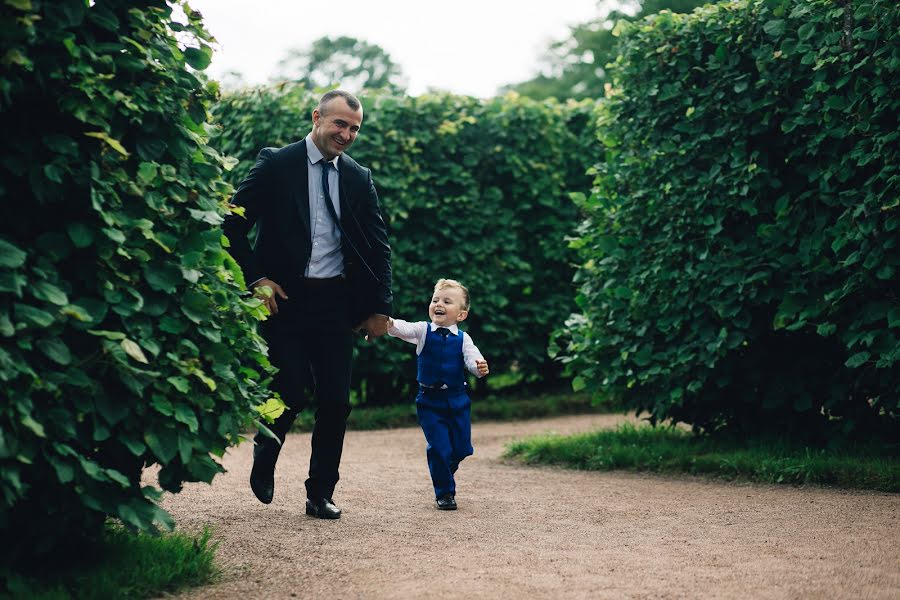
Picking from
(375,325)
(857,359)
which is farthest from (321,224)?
(857,359)

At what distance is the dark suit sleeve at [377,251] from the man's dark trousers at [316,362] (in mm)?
199

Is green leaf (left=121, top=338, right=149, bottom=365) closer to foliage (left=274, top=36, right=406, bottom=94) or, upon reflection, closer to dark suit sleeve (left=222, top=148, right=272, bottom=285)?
dark suit sleeve (left=222, top=148, right=272, bottom=285)

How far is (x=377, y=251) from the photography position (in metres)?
5.72

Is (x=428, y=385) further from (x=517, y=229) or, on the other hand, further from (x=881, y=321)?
(x=517, y=229)

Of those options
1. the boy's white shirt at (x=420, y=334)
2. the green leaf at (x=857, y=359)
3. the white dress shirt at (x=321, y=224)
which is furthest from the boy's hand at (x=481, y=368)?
the green leaf at (x=857, y=359)

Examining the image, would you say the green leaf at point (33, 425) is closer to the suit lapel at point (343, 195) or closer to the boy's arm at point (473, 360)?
the suit lapel at point (343, 195)

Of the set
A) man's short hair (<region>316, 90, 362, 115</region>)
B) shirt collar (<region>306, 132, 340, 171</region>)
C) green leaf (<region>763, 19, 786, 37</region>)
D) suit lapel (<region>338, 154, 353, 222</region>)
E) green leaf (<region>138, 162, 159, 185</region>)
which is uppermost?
green leaf (<region>763, 19, 786, 37</region>)

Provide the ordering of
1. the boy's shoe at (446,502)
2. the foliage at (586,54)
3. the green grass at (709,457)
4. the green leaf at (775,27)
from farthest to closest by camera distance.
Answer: the foliage at (586,54) < the green leaf at (775,27) < the green grass at (709,457) < the boy's shoe at (446,502)

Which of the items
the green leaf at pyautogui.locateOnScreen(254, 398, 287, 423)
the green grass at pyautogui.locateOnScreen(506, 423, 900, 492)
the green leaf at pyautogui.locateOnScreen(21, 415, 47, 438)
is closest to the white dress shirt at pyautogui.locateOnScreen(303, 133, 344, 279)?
the green leaf at pyautogui.locateOnScreen(254, 398, 287, 423)

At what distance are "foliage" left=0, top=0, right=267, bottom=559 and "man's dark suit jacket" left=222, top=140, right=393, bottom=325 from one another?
3.81 ft

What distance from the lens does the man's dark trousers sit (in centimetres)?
547

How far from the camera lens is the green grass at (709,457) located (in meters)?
6.38

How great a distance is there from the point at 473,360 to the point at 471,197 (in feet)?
17.1

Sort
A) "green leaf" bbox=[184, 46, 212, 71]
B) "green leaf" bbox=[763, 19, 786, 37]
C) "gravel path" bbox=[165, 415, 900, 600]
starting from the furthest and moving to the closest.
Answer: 1. "green leaf" bbox=[763, 19, 786, 37]
2. "green leaf" bbox=[184, 46, 212, 71]
3. "gravel path" bbox=[165, 415, 900, 600]
